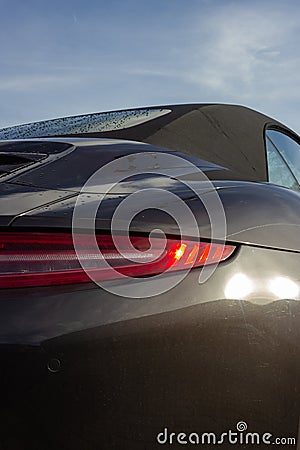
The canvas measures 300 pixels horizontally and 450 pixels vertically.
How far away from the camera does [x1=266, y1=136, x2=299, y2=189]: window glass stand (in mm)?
3335

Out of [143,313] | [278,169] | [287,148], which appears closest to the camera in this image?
[143,313]

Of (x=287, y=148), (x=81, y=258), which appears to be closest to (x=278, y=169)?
(x=287, y=148)

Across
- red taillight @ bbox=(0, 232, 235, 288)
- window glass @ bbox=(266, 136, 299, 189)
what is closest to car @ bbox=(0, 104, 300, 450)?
red taillight @ bbox=(0, 232, 235, 288)

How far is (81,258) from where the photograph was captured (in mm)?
1541

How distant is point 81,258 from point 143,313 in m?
0.19

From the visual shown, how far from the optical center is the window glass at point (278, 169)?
3.34m

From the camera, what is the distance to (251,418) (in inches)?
63.0

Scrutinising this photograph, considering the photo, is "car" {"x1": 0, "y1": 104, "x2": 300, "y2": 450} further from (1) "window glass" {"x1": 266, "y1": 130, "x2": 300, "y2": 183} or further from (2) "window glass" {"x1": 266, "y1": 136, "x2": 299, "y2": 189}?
(1) "window glass" {"x1": 266, "y1": 130, "x2": 300, "y2": 183}

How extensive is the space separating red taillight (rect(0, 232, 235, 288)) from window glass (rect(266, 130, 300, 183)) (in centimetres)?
210

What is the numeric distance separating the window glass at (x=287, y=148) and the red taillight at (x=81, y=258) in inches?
82.7

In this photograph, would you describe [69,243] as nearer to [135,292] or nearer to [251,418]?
[135,292]

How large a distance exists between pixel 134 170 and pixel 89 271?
548mm

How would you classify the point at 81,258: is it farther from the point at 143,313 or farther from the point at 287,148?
the point at 287,148

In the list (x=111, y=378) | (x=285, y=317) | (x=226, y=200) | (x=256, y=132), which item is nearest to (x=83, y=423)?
(x=111, y=378)
